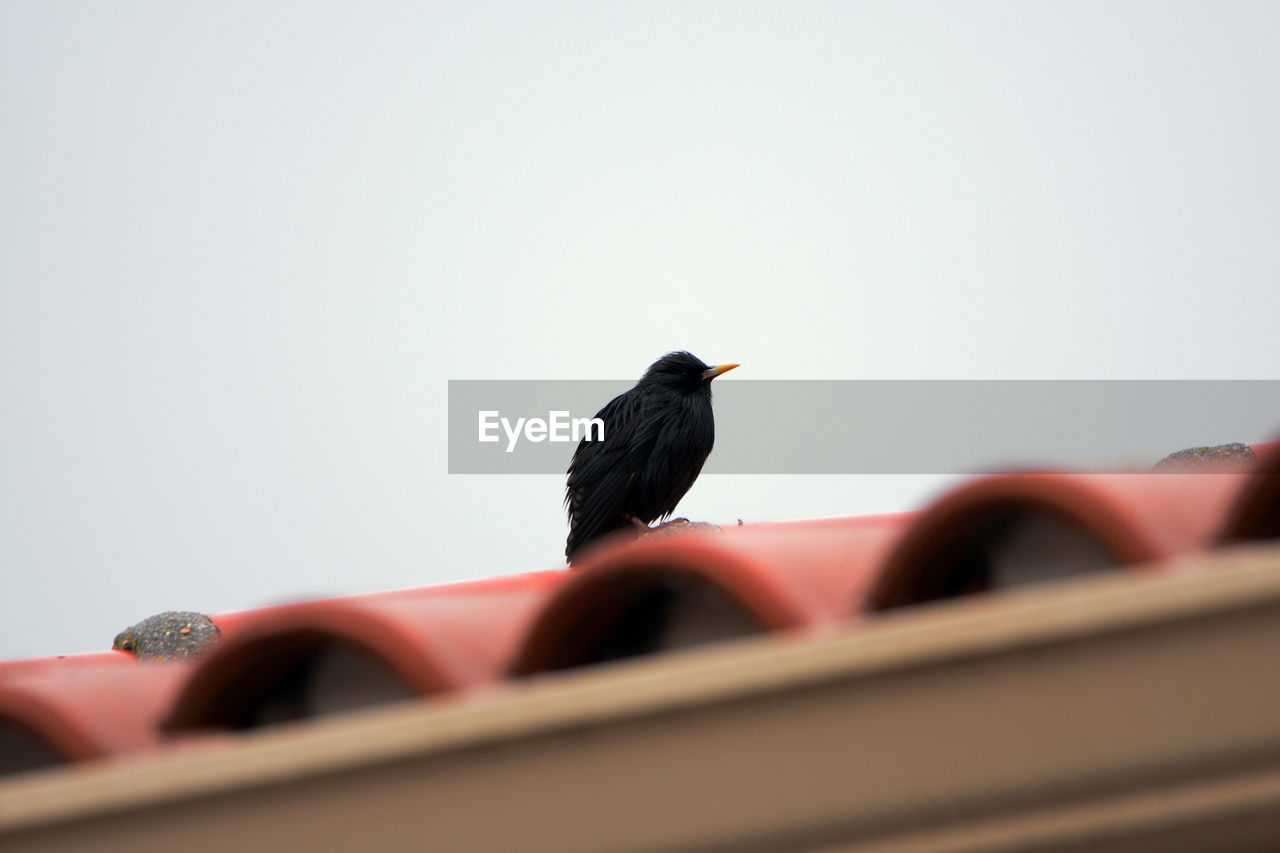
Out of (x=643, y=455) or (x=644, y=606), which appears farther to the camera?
(x=643, y=455)

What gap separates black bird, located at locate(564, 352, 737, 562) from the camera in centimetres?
543

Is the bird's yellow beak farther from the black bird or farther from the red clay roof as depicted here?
the red clay roof

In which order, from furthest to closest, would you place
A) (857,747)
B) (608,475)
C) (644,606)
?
(608,475) < (644,606) < (857,747)

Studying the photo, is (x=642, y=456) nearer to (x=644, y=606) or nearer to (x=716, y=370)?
(x=716, y=370)

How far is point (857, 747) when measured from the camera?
0.97m

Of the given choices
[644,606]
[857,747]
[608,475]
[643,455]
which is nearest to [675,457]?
[643,455]

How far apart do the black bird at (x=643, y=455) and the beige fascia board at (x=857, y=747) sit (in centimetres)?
429

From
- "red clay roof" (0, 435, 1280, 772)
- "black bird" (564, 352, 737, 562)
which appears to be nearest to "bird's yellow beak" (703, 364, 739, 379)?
"black bird" (564, 352, 737, 562)

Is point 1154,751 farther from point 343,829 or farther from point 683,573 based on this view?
point 343,829

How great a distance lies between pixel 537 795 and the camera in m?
1.06

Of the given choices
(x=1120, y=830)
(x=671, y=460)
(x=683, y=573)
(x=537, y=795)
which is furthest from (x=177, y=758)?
(x=671, y=460)

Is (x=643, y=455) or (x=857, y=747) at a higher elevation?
(x=857, y=747)

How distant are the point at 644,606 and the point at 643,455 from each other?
4165mm

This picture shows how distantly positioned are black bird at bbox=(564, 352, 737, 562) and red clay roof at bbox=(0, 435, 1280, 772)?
3.87m
